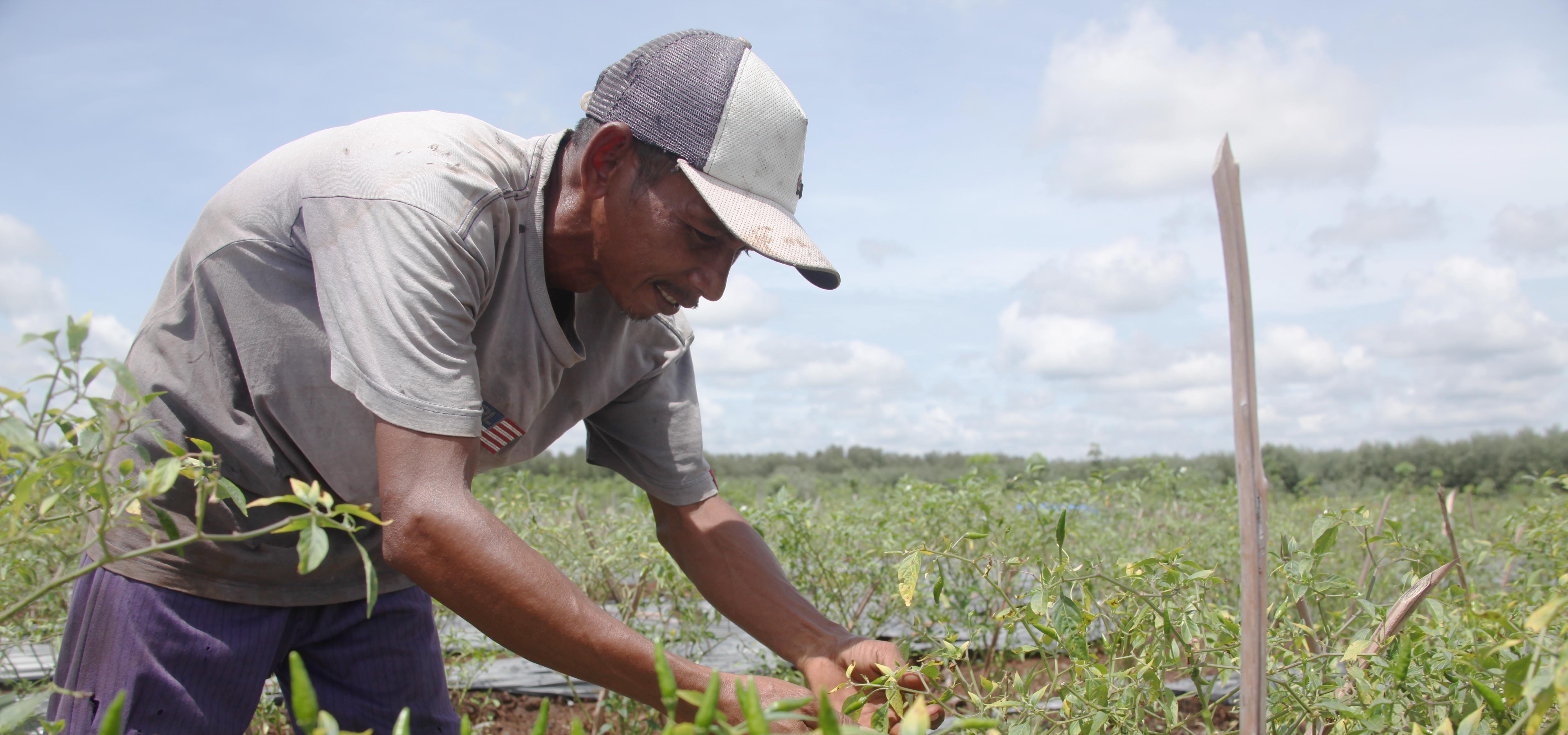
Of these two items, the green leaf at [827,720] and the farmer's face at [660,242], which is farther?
the farmer's face at [660,242]

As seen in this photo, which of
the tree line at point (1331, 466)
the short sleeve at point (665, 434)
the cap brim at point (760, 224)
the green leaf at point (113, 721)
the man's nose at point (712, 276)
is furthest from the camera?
the tree line at point (1331, 466)

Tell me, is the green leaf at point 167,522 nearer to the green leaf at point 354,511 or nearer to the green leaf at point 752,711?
the green leaf at point 354,511

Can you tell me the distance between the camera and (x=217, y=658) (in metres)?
1.68

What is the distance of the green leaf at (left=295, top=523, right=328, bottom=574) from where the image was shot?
0.77 m

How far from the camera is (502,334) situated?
1.62 meters

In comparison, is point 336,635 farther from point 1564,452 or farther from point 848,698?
point 1564,452

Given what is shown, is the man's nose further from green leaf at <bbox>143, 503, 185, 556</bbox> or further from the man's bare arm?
green leaf at <bbox>143, 503, 185, 556</bbox>

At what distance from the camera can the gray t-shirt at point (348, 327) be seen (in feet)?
4.19

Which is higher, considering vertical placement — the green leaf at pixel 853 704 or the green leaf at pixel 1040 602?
the green leaf at pixel 1040 602

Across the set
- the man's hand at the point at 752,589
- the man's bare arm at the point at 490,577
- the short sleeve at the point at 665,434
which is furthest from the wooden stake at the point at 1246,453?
the short sleeve at the point at 665,434

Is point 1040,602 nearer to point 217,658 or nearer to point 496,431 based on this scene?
point 496,431

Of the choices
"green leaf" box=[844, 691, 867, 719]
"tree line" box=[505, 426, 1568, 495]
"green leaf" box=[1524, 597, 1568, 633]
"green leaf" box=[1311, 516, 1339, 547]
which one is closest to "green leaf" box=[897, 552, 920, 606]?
"green leaf" box=[844, 691, 867, 719]

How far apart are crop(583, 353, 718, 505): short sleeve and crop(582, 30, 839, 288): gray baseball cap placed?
507 mm

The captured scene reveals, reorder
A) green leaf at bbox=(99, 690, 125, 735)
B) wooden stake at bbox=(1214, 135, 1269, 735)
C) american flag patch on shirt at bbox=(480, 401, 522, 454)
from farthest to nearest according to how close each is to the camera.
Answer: american flag patch on shirt at bbox=(480, 401, 522, 454) → wooden stake at bbox=(1214, 135, 1269, 735) → green leaf at bbox=(99, 690, 125, 735)
